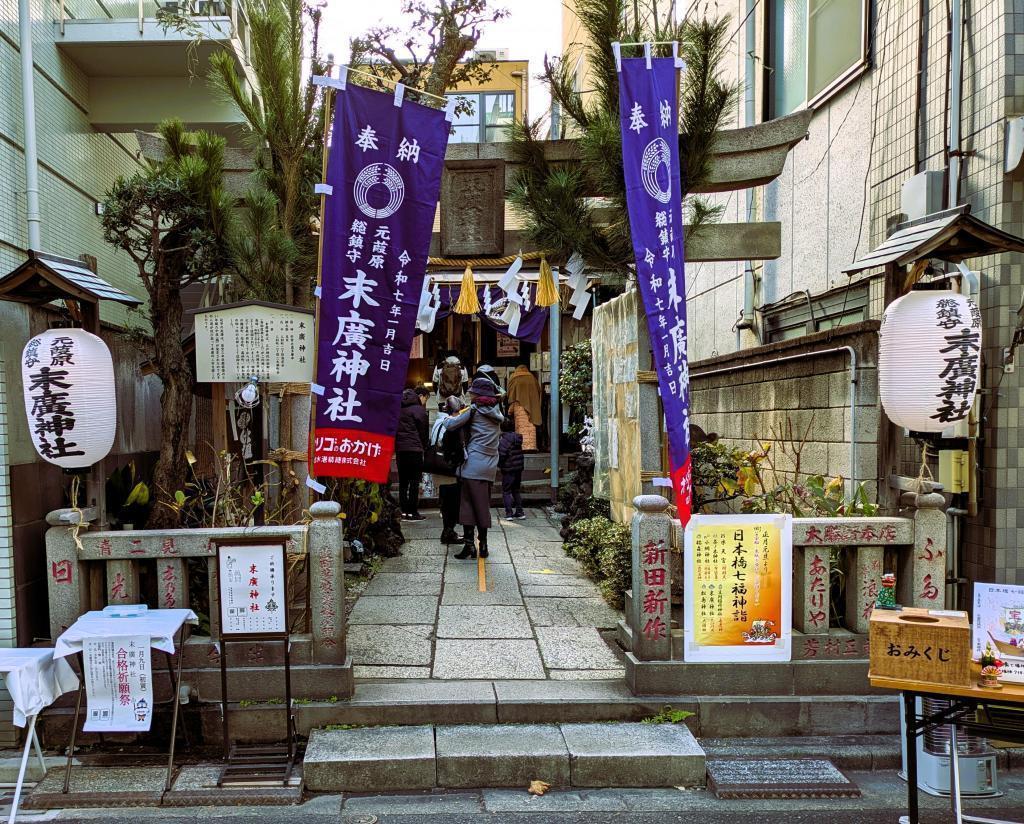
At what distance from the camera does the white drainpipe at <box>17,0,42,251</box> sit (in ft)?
30.3

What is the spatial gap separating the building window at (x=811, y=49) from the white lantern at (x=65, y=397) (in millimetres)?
9256

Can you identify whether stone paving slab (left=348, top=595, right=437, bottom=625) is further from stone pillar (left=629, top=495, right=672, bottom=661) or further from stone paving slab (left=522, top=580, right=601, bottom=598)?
stone pillar (left=629, top=495, right=672, bottom=661)

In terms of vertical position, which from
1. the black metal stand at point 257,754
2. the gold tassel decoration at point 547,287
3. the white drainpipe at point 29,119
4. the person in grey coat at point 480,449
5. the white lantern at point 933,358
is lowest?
the black metal stand at point 257,754

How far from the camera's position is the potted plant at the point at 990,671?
15.1 ft

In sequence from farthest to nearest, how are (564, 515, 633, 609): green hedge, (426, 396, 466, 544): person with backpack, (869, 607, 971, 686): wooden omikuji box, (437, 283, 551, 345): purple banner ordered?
(437, 283, 551, 345): purple banner < (426, 396, 466, 544): person with backpack < (564, 515, 633, 609): green hedge < (869, 607, 971, 686): wooden omikuji box

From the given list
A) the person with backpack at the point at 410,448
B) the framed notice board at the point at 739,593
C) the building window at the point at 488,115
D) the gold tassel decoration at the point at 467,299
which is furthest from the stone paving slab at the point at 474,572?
the building window at the point at 488,115

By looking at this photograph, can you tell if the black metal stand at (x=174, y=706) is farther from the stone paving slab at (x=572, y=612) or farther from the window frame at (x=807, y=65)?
the window frame at (x=807, y=65)

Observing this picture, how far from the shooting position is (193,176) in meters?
8.41

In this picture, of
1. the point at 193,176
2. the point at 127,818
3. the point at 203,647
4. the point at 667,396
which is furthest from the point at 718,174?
the point at 127,818

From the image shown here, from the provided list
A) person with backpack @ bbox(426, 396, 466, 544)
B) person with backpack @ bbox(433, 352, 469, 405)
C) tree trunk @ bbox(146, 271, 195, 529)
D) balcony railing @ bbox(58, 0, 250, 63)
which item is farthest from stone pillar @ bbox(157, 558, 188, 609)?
person with backpack @ bbox(433, 352, 469, 405)

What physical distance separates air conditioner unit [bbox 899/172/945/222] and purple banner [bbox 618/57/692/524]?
2.61m

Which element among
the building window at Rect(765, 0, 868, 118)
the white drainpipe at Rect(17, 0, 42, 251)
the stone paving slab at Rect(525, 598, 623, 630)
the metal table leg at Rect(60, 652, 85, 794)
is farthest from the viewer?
the building window at Rect(765, 0, 868, 118)

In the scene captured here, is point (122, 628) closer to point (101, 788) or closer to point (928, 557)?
point (101, 788)

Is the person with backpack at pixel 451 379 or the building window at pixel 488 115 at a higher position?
the building window at pixel 488 115
